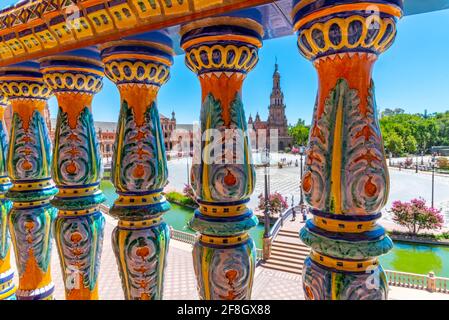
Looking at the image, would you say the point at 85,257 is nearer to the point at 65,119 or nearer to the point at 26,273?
the point at 26,273

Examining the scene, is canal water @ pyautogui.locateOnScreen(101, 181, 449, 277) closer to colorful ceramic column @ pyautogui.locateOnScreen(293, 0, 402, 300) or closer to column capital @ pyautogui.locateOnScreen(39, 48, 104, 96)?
column capital @ pyautogui.locateOnScreen(39, 48, 104, 96)

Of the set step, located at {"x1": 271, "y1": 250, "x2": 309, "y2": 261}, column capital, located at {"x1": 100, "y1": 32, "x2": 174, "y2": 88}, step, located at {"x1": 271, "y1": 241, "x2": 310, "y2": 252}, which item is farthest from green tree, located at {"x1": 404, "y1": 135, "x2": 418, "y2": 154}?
column capital, located at {"x1": 100, "y1": 32, "x2": 174, "y2": 88}

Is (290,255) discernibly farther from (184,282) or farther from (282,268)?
(184,282)

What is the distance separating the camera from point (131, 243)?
183 centimetres

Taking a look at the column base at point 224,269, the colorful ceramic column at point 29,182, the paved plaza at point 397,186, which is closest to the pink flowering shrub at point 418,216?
the paved plaza at point 397,186

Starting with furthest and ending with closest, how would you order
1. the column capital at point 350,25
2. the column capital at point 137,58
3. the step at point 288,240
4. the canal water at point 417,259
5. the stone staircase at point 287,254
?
the step at point 288,240, the canal water at point 417,259, the stone staircase at point 287,254, the column capital at point 137,58, the column capital at point 350,25

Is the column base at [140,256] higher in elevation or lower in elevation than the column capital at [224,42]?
lower

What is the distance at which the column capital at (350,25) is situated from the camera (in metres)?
1.07

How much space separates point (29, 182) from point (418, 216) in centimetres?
1578

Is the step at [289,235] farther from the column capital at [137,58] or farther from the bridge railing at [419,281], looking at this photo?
the column capital at [137,58]

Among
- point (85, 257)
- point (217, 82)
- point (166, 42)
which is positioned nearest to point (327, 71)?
point (217, 82)

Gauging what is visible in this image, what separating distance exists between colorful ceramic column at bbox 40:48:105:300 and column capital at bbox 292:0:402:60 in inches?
64.1

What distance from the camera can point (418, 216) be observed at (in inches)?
556

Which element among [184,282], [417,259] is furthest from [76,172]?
[417,259]
